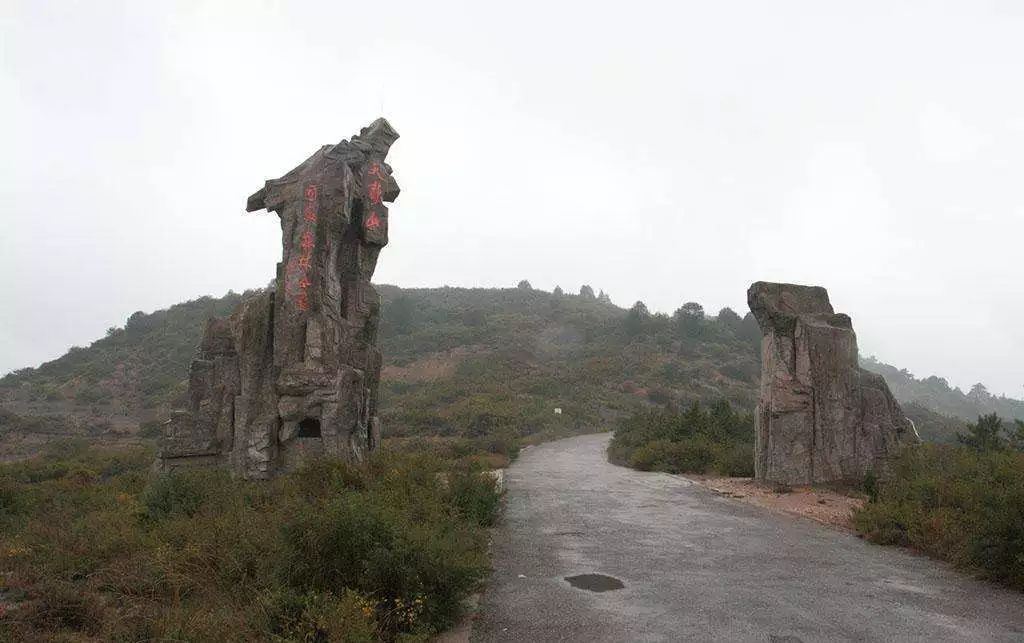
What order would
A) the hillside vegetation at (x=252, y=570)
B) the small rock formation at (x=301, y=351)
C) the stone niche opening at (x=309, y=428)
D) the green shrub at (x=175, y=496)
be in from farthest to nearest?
the stone niche opening at (x=309, y=428) → the small rock formation at (x=301, y=351) → the green shrub at (x=175, y=496) → the hillside vegetation at (x=252, y=570)

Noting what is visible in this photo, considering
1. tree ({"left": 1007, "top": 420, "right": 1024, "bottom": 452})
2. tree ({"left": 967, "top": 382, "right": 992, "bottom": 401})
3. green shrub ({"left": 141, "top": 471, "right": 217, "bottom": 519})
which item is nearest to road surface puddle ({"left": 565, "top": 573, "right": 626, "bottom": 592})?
green shrub ({"left": 141, "top": 471, "right": 217, "bottom": 519})

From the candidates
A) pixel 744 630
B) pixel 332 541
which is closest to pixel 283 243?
pixel 332 541

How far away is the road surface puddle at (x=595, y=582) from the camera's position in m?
6.15

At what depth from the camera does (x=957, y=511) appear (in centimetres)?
816

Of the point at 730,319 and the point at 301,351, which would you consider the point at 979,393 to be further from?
the point at 301,351

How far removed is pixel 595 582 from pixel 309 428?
19.6 feet

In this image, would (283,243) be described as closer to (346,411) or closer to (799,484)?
(346,411)

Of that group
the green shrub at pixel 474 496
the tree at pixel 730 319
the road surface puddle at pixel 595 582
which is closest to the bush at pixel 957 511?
the road surface puddle at pixel 595 582

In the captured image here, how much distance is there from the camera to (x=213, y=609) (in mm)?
4812

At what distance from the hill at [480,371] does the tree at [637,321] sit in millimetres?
116

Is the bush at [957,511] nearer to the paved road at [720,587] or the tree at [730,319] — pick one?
the paved road at [720,587]

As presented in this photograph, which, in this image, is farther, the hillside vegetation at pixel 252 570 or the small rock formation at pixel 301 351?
the small rock formation at pixel 301 351

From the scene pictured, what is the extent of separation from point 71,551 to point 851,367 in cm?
1279

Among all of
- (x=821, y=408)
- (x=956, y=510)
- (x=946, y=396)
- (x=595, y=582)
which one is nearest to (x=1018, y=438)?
(x=821, y=408)
